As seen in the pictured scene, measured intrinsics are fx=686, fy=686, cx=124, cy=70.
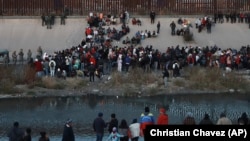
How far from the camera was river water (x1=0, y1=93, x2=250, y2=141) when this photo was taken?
2494 cm

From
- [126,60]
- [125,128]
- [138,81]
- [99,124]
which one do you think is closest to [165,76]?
[138,81]

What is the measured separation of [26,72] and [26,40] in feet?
37.5

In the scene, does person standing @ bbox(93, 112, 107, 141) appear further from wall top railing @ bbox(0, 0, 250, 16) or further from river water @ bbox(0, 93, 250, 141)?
wall top railing @ bbox(0, 0, 250, 16)

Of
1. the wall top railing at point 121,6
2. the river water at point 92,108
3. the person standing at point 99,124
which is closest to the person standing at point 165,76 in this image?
the river water at point 92,108

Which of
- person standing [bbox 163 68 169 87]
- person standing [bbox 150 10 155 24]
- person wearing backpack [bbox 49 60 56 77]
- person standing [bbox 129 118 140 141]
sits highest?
person standing [bbox 150 10 155 24]

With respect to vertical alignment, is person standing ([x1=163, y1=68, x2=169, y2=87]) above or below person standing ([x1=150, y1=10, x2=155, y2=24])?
below

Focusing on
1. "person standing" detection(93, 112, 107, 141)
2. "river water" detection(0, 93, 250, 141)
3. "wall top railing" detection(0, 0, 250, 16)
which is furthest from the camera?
"wall top railing" detection(0, 0, 250, 16)

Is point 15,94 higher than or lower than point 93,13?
lower

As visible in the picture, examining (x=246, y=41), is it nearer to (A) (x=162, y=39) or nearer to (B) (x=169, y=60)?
(A) (x=162, y=39)

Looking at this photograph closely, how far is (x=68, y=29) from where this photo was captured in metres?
45.6

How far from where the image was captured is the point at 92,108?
94.5 ft

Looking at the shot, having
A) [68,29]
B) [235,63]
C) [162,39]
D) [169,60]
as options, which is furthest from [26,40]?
[235,63]

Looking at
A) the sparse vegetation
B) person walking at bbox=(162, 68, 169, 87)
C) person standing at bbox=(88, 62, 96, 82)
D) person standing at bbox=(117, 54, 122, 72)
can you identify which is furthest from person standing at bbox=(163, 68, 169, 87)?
person standing at bbox=(88, 62, 96, 82)

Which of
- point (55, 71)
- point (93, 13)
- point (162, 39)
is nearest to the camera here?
point (55, 71)
